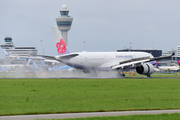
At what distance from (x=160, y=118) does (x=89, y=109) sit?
5514 mm

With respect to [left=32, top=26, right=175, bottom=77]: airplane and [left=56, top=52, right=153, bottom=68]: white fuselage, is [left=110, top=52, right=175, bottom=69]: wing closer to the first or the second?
[left=32, top=26, right=175, bottom=77]: airplane

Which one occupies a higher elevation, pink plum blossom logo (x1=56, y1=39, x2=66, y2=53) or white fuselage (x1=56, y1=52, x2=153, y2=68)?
pink plum blossom logo (x1=56, y1=39, x2=66, y2=53)

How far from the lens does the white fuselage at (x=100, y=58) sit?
70.1 metres

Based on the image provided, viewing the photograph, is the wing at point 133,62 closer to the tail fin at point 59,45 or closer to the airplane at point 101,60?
the airplane at point 101,60

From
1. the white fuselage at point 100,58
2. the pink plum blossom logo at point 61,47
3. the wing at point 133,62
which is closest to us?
the wing at point 133,62

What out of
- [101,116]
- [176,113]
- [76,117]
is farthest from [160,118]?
[76,117]

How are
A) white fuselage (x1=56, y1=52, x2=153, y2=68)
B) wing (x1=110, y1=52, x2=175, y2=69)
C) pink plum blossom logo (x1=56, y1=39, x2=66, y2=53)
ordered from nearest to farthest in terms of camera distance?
wing (x1=110, y1=52, x2=175, y2=69) < white fuselage (x1=56, y1=52, x2=153, y2=68) < pink plum blossom logo (x1=56, y1=39, x2=66, y2=53)

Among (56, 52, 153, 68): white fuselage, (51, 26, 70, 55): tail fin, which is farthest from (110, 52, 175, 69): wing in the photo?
A: (51, 26, 70, 55): tail fin

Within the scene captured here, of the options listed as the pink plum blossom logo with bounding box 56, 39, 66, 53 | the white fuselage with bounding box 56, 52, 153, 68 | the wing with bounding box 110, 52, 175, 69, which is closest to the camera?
the wing with bounding box 110, 52, 175, 69

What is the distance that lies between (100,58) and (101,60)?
519 millimetres

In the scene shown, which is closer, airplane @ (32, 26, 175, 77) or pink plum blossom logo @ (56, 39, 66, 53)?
airplane @ (32, 26, 175, 77)

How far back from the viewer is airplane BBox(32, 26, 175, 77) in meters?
69.2

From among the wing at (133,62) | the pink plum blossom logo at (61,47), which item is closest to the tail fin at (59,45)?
the pink plum blossom logo at (61,47)

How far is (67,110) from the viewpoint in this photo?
2116 cm
